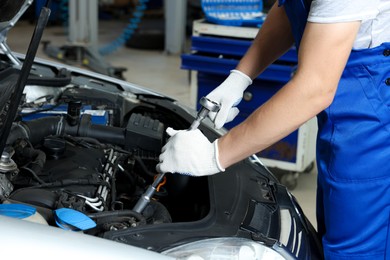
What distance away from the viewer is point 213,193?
1725 mm

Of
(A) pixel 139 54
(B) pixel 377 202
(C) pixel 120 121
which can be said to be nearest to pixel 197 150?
(B) pixel 377 202

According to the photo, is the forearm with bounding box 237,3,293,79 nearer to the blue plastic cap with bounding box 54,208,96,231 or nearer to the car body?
the car body

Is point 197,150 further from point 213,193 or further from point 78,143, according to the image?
point 78,143

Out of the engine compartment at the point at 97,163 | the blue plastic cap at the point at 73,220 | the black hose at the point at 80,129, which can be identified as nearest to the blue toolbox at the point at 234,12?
the engine compartment at the point at 97,163

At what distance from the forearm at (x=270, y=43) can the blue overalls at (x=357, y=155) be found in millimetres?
202

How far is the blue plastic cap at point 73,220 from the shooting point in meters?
1.40

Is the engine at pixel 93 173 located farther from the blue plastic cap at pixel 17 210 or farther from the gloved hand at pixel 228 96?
the gloved hand at pixel 228 96

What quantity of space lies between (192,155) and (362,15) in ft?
1.56

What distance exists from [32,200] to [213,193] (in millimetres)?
448

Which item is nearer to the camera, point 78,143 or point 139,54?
point 78,143

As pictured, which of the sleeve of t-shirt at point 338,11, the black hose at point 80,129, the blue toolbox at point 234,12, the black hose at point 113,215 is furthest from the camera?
the blue toolbox at point 234,12

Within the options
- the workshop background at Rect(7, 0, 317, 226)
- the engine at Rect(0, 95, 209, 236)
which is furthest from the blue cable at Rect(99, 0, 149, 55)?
the engine at Rect(0, 95, 209, 236)

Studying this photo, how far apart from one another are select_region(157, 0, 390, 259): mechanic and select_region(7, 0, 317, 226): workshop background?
1.76 feet

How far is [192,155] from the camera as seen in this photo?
1.54 meters
